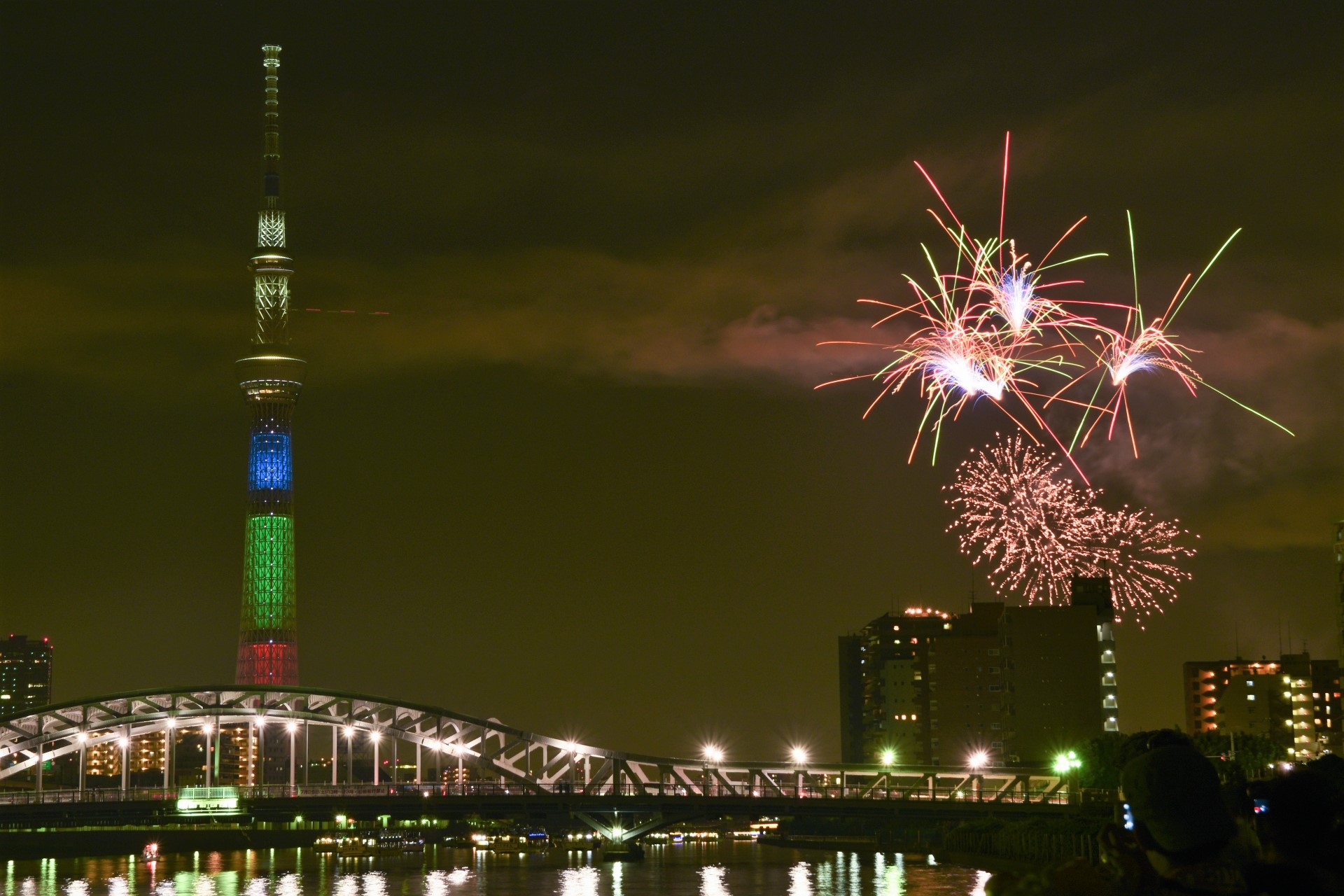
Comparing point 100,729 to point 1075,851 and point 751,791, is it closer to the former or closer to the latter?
point 751,791

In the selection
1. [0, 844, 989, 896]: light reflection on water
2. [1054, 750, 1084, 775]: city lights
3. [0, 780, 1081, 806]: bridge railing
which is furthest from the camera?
[1054, 750, 1084, 775]: city lights

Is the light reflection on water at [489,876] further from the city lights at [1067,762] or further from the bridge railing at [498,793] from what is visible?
the city lights at [1067,762]

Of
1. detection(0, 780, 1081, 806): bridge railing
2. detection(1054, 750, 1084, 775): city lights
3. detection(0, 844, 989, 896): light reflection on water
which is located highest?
detection(1054, 750, 1084, 775): city lights

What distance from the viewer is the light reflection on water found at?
116m

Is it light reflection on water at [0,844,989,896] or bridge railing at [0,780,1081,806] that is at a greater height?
bridge railing at [0,780,1081,806]

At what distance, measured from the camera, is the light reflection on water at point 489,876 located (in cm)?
11625

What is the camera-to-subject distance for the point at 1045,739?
173500 mm

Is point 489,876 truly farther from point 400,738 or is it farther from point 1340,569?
point 1340,569

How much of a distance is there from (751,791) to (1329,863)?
14542 cm

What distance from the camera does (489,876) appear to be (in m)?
138

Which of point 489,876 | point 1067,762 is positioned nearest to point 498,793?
point 489,876

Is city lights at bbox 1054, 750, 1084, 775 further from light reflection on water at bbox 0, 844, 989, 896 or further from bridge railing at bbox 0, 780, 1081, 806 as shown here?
light reflection on water at bbox 0, 844, 989, 896

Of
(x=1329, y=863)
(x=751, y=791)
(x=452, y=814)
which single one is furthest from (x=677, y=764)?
(x=1329, y=863)

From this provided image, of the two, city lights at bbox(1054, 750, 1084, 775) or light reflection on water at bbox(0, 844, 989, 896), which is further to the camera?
city lights at bbox(1054, 750, 1084, 775)
